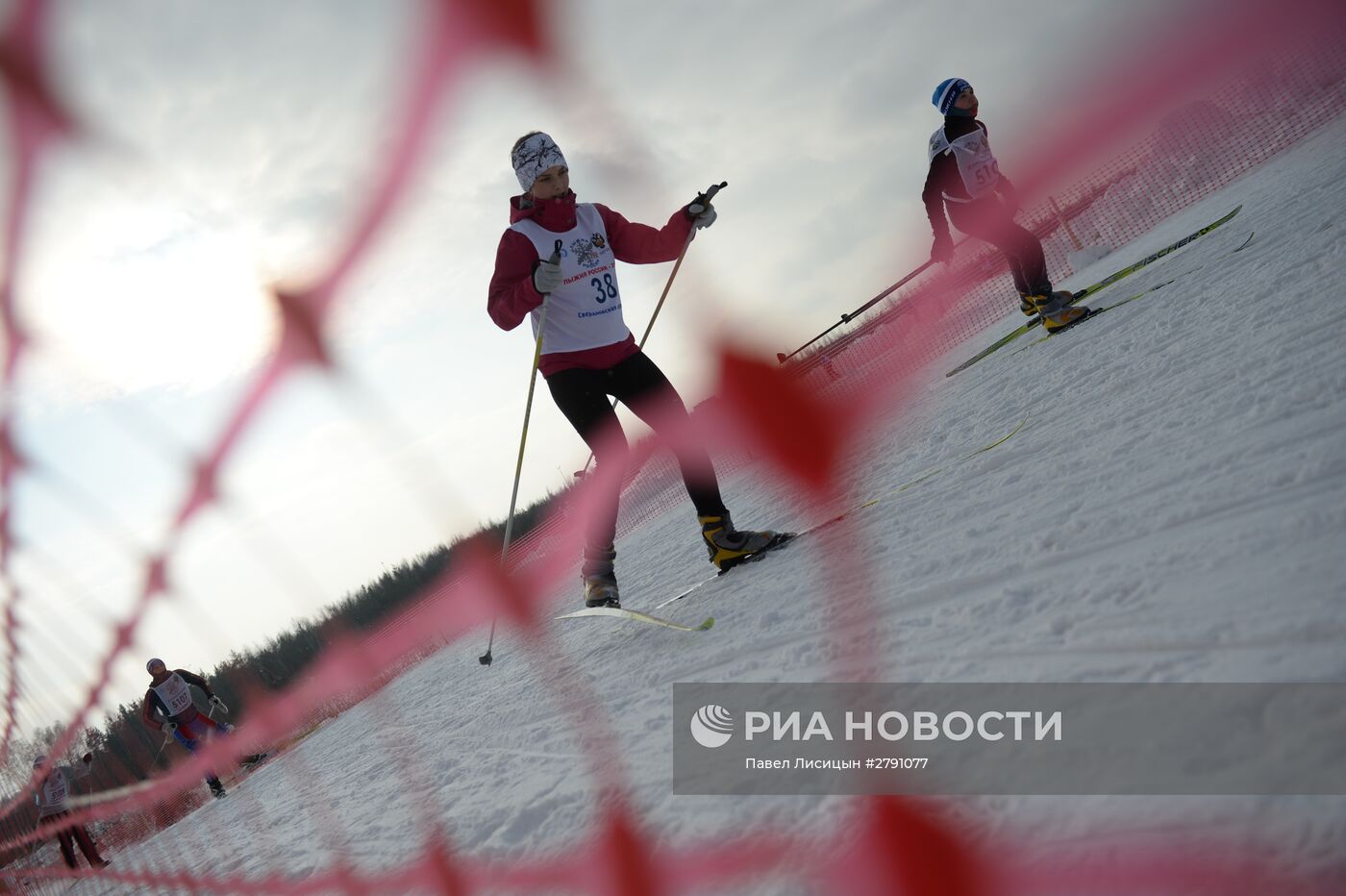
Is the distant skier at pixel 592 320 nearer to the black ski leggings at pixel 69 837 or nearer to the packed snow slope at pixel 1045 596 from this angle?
the packed snow slope at pixel 1045 596

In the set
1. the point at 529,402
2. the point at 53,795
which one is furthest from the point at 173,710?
the point at 529,402

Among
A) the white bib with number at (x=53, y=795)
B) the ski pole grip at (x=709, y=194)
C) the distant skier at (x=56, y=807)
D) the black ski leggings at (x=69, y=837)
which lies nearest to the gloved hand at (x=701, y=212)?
the ski pole grip at (x=709, y=194)

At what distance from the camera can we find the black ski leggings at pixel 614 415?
345 cm

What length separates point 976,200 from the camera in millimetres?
5406

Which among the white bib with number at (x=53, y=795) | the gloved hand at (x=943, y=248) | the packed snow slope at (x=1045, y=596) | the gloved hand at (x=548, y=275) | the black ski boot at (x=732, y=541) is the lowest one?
the packed snow slope at (x=1045, y=596)

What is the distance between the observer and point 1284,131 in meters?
10.9

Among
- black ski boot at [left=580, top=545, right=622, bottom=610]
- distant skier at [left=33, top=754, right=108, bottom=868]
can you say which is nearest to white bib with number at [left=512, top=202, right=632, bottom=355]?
black ski boot at [left=580, top=545, right=622, bottom=610]

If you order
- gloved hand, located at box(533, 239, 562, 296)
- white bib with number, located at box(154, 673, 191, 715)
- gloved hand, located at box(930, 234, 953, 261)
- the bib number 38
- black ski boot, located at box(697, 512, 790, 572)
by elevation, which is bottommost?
black ski boot, located at box(697, 512, 790, 572)

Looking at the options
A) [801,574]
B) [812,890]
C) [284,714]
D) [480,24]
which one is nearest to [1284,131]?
[801,574]

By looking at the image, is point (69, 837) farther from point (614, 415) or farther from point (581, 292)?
point (581, 292)

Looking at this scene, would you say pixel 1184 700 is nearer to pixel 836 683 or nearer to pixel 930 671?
pixel 930 671

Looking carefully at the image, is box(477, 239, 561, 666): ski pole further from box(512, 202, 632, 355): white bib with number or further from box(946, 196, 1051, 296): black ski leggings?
box(946, 196, 1051, 296): black ski leggings

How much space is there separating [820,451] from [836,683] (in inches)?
165

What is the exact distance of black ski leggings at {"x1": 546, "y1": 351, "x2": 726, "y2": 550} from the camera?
11.3ft
